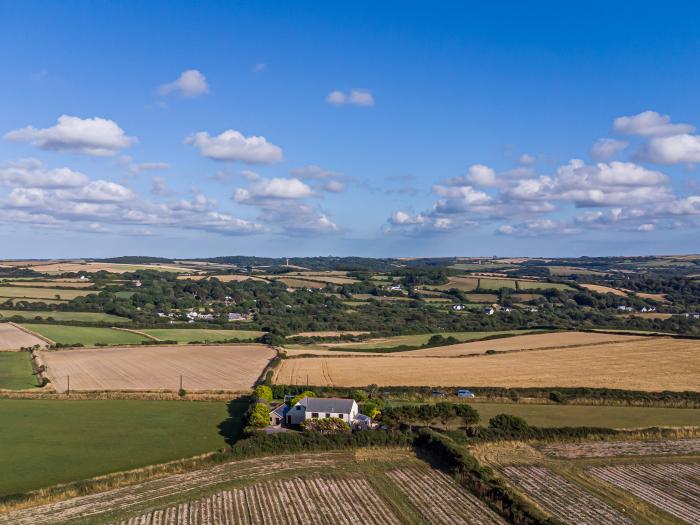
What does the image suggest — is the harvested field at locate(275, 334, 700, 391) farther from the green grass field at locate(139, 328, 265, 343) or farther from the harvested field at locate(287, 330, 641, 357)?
the green grass field at locate(139, 328, 265, 343)

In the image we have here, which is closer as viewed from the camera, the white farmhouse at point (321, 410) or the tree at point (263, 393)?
the white farmhouse at point (321, 410)

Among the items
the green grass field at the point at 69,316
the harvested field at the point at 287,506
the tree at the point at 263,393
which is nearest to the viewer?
the harvested field at the point at 287,506

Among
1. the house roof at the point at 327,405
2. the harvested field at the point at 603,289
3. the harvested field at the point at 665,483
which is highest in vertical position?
the harvested field at the point at 603,289

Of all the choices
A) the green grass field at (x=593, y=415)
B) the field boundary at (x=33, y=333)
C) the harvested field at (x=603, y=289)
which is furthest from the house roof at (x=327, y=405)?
the harvested field at (x=603, y=289)

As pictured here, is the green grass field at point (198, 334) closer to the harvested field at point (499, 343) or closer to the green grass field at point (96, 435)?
the harvested field at point (499, 343)

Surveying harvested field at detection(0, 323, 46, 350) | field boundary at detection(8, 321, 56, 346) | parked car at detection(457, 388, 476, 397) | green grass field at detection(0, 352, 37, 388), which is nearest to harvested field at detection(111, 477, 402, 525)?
parked car at detection(457, 388, 476, 397)

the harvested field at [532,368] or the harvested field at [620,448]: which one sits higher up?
the harvested field at [532,368]
